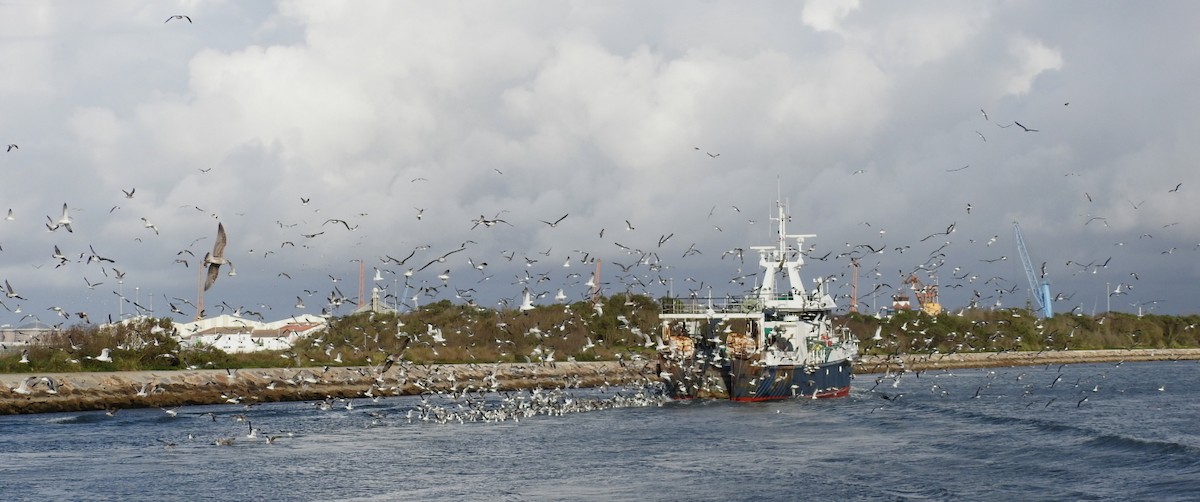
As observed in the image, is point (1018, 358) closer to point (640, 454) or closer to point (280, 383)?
point (280, 383)

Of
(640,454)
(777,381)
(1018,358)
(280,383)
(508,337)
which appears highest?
(508,337)

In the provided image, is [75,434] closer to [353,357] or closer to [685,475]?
[685,475]

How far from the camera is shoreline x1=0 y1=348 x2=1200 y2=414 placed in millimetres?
62322

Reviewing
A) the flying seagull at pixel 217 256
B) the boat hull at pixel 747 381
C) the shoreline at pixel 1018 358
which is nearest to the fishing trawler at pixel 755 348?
A: the boat hull at pixel 747 381

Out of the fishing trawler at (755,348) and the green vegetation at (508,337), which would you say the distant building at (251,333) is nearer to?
the green vegetation at (508,337)

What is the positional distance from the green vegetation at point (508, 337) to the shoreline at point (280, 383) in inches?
75.2

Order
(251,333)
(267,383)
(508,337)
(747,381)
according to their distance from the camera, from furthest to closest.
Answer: (251,333) → (508,337) → (267,383) → (747,381)

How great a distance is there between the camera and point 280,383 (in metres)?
72.9

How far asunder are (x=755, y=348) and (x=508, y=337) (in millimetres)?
47362

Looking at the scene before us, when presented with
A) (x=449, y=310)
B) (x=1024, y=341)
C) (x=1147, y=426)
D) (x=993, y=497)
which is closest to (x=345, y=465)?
(x=993, y=497)

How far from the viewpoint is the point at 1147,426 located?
2018 inches

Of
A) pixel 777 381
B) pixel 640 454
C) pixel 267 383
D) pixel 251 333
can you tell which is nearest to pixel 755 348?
pixel 777 381

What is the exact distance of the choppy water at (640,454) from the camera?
35.1 meters

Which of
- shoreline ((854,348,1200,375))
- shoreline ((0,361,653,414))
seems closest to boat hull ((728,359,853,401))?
shoreline ((0,361,653,414))
